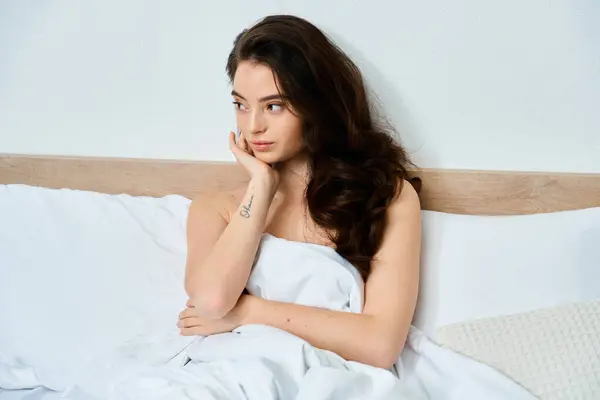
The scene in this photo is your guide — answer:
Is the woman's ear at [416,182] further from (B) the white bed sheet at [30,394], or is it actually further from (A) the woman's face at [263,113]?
(B) the white bed sheet at [30,394]

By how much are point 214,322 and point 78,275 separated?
37 cm

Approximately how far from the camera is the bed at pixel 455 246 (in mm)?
1180

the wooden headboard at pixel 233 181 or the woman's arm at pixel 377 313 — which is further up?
the wooden headboard at pixel 233 181

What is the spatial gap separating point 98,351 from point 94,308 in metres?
0.10

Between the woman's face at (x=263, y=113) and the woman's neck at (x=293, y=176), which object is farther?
the woman's neck at (x=293, y=176)

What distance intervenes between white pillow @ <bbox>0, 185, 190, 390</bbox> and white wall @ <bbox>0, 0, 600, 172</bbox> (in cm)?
18

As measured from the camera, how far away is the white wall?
1.37 m

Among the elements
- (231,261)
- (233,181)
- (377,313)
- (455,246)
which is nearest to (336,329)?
(377,313)

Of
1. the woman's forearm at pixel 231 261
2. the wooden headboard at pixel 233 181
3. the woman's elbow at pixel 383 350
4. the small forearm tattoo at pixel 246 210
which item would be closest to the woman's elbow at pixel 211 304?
the woman's forearm at pixel 231 261

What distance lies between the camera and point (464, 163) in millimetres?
1445

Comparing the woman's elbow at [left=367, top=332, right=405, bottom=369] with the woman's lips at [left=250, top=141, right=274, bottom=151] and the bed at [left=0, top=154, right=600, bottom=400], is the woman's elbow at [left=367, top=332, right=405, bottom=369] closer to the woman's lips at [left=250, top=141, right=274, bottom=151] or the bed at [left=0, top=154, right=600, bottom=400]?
the bed at [left=0, top=154, right=600, bottom=400]

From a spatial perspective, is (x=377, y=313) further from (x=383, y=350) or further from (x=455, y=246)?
(x=455, y=246)

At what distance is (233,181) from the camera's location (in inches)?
59.2

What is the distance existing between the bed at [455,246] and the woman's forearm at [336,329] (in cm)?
16
